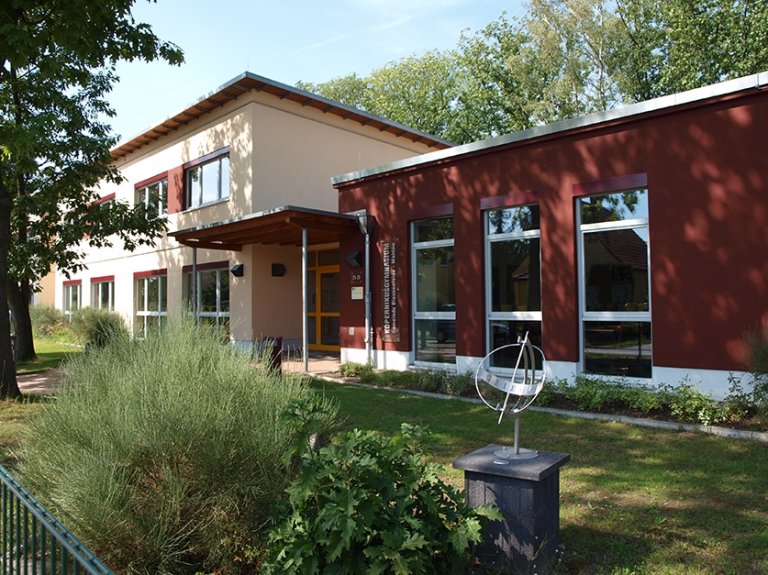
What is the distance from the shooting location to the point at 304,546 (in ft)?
9.19

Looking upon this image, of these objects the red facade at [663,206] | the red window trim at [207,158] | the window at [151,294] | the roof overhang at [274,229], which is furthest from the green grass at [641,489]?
the window at [151,294]

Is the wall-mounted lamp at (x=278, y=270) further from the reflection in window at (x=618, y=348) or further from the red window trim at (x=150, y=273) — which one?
the reflection in window at (x=618, y=348)

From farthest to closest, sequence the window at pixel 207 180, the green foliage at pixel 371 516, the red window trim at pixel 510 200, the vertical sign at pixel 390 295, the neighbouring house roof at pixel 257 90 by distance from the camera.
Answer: the window at pixel 207 180 → the neighbouring house roof at pixel 257 90 → the vertical sign at pixel 390 295 → the red window trim at pixel 510 200 → the green foliage at pixel 371 516

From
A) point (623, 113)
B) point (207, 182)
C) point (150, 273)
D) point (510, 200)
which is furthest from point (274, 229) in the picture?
point (150, 273)

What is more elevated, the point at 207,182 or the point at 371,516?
the point at 207,182

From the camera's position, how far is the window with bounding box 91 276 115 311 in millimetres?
22703

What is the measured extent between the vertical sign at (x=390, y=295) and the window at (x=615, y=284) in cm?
379

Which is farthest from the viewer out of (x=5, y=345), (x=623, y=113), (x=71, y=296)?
(x=71, y=296)

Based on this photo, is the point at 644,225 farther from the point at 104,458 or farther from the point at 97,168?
the point at 97,168

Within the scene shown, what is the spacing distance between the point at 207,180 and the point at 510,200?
1050cm

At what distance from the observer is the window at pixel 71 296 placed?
26203mm

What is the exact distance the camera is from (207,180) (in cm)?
1752

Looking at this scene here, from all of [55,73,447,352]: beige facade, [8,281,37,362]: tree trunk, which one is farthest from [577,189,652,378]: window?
[8,281,37,362]: tree trunk

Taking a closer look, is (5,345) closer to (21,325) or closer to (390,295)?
(390,295)
